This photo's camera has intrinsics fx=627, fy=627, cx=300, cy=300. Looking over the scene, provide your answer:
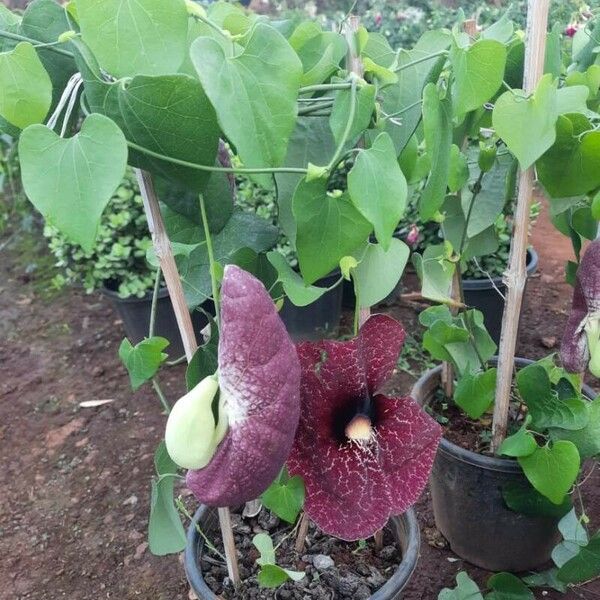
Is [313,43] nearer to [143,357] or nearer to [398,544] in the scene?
[143,357]

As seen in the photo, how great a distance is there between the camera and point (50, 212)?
0.44 metres

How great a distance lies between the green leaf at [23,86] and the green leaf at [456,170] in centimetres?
51

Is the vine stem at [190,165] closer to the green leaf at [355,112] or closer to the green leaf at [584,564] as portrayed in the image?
the green leaf at [355,112]

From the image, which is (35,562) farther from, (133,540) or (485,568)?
(485,568)

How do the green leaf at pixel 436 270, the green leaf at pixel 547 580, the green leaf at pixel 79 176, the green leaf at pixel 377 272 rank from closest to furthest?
the green leaf at pixel 79 176 → the green leaf at pixel 377 272 → the green leaf at pixel 436 270 → the green leaf at pixel 547 580

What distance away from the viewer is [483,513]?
1.12m

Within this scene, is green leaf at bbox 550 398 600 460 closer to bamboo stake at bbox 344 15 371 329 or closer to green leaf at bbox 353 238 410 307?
green leaf at bbox 353 238 410 307

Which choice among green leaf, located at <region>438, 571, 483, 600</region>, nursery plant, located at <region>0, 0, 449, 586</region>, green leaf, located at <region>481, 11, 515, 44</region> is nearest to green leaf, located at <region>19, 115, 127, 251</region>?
nursery plant, located at <region>0, 0, 449, 586</region>

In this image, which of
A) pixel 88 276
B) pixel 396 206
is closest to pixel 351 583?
pixel 396 206

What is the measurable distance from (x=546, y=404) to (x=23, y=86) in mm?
766

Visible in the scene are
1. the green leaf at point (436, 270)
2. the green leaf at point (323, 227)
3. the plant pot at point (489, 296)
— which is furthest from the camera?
the plant pot at point (489, 296)

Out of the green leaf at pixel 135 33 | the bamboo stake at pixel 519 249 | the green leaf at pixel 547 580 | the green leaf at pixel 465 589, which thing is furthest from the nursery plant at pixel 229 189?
the green leaf at pixel 547 580

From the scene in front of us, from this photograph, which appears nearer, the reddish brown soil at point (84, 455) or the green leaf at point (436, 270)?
the green leaf at point (436, 270)

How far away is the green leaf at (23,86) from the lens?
470mm
